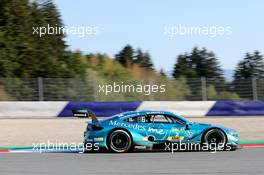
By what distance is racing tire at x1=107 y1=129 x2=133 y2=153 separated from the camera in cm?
1388

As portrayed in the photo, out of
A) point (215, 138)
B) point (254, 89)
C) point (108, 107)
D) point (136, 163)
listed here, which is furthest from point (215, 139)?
point (254, 89)

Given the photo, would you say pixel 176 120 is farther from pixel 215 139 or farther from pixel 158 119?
pixel 215 139

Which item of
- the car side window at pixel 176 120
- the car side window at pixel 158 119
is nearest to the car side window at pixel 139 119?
the car side window at pixel 158 119

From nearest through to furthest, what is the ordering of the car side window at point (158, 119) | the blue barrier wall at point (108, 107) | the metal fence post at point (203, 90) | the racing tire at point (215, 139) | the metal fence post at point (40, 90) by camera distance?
the racing tire at point (215, 139), the car side window at point (158, 119), the blue barrier wall at point (108, 107), the metal fence post at point (40, 90), the metal fence post at point (203, 90)

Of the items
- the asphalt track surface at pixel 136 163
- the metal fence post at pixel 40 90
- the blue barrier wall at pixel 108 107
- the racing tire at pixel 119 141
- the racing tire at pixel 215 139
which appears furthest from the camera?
the metal fence post at pixel 40 90

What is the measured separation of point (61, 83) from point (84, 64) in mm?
10968

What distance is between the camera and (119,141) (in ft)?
45.9

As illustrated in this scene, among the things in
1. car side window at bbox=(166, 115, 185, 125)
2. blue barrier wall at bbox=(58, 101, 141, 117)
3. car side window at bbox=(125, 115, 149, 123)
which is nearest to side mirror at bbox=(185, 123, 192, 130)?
car side window at bbox=(166, 115, 185, 125)

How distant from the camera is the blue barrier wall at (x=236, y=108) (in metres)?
21.6

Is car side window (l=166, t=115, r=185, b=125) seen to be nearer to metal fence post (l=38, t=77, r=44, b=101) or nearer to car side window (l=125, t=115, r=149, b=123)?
car side window (l=125, t=115, r=149, b=123)

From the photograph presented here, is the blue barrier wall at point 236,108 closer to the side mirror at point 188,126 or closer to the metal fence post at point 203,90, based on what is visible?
the metal fence post at point 203,90

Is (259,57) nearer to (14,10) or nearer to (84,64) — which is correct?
(84,64)

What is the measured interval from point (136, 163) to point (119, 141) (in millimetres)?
2493

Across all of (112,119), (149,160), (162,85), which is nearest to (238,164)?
(149,160)
